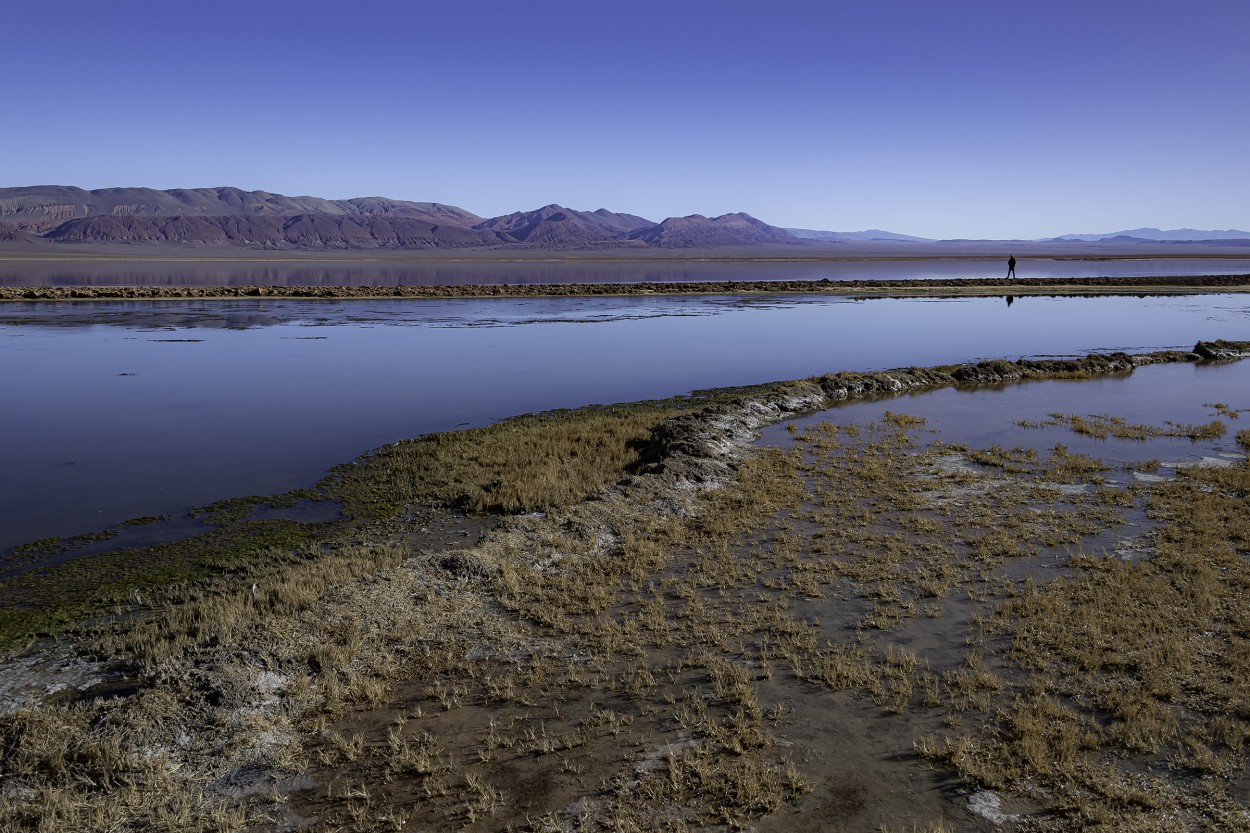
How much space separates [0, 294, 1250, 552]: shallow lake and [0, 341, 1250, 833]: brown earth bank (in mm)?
5317

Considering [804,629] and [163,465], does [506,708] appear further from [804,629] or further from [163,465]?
[163,465]

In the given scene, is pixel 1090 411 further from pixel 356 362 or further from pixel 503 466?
pixel 356 362

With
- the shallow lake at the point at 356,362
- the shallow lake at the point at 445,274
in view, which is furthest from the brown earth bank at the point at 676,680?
the shallow lake at the point at 445,274

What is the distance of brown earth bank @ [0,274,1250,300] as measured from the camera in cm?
5772

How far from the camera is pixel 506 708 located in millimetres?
7188

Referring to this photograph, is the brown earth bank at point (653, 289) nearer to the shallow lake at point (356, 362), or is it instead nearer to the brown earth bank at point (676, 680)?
the shallow lake at point (356, 362)

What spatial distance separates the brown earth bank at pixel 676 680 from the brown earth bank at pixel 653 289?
2107 inches

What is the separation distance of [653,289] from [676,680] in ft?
210

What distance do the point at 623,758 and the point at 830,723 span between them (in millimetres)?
1888

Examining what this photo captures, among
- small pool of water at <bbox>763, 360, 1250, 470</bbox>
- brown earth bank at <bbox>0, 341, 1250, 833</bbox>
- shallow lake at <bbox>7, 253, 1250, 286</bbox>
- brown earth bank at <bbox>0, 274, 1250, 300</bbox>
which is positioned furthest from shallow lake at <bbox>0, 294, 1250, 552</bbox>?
shallow lake at <bbox>7, 253, 1250, 286</bbox>

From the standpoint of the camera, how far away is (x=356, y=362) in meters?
29.2

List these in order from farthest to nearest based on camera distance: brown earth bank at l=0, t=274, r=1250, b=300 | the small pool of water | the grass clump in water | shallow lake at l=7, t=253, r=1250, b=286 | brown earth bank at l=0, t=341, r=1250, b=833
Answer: shallow lake at l=7, t=253, r=1250, b=286
brown earth bank at l=0, t=274, r=1250, b=300
the small pool of water
the grass clump in water
brown earth bank at l=0, t=341, r=1250, b=833

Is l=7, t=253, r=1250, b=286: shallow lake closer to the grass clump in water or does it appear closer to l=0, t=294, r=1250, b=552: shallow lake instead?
l=0, t=294, r=1250, b=552: shallow lake

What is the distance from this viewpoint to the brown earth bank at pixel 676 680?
5.91 meters
